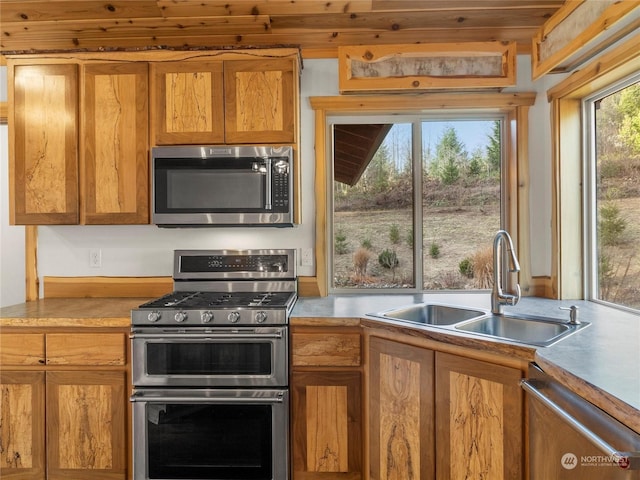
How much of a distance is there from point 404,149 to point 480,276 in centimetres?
93

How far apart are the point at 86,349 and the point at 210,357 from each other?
1.97 ft

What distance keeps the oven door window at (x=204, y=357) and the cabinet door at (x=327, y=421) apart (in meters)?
0.20

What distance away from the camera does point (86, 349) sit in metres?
1.90

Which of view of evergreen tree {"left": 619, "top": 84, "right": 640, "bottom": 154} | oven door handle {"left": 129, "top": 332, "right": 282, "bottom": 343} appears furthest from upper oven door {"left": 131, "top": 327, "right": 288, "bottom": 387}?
view of evergreen tree {"left": 619, "top": 84, "right": 640, "bottom": 154}

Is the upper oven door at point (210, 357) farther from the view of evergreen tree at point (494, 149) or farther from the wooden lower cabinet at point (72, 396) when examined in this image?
the view of evergreen tree at point (494, 149)

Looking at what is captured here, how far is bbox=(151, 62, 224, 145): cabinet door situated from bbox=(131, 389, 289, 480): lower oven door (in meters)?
1.30

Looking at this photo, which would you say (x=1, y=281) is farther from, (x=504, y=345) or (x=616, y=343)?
(x=616, y=343)

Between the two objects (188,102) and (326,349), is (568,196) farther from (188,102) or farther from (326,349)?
(188,102)

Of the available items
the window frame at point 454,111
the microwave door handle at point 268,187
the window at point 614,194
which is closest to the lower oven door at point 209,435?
the window frame at point 454,111

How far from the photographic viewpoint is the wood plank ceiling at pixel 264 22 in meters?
2.08

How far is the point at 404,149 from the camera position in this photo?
253 centimetres

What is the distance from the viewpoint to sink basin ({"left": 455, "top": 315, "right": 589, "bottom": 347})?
1.67m

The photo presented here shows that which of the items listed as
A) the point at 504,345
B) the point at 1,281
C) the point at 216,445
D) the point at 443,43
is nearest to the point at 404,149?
the point at 443,43

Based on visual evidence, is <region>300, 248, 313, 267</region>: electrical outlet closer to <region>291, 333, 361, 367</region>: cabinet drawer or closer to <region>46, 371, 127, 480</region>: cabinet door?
<region>291, 333, 361, 367</region>: cabinet drawer
